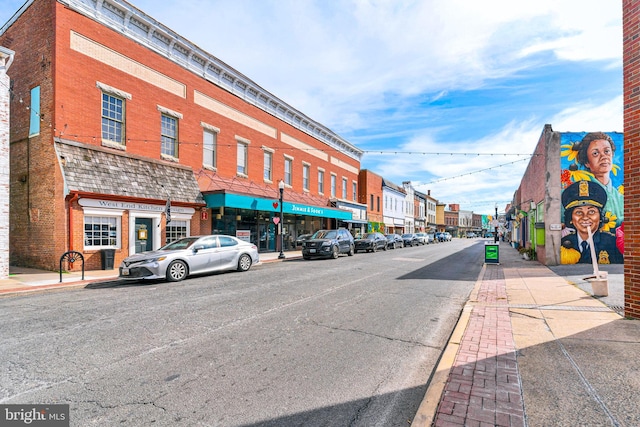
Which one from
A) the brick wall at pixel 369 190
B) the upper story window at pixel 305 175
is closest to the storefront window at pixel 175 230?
the upper story window at pixel 305 175

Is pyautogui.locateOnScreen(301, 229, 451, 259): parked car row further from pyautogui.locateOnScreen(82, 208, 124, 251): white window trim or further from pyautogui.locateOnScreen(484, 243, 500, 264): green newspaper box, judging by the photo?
pyautogui.locateOnScreen(82, 208, 124, 251): white window trim

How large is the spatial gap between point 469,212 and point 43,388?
122 metres

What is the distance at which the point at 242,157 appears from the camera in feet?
71.5

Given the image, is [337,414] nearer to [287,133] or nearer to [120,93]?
[120,93]

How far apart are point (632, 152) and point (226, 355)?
7.20 m

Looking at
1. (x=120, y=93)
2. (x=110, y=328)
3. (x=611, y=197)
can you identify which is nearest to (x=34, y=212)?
(x=120, y=93)

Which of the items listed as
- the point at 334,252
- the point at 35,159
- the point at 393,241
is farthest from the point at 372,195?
the point at 35,159

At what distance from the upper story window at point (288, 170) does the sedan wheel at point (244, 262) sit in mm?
13007

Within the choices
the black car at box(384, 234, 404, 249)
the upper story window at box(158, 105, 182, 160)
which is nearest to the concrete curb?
the upper story window at box(158, 105, 182, 160)

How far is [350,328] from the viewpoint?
5.73 metres

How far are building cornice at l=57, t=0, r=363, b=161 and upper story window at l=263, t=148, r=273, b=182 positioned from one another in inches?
114

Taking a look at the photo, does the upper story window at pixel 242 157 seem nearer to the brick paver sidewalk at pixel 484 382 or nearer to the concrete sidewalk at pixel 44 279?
the concrete sidewalk at pixel 44 279

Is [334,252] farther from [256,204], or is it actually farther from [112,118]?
[112,118]

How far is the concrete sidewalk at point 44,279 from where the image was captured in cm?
944
